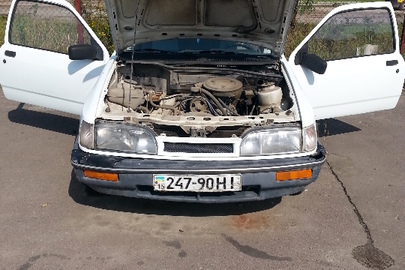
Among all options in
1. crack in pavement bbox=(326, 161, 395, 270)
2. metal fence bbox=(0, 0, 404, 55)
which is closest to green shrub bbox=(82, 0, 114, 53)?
metal fence bbox=(0, 0, 404, 55)

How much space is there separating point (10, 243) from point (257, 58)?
8.94ft

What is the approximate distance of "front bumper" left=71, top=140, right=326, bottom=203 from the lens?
3.63 metres

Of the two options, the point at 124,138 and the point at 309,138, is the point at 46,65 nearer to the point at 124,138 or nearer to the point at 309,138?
the point at 124,138

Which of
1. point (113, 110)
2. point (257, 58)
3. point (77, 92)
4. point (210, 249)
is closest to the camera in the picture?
point (210, 249)

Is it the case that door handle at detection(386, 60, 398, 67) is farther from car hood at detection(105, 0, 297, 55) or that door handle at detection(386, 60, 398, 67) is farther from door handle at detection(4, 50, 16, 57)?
door handle at detection(4, 50, 16, 57)

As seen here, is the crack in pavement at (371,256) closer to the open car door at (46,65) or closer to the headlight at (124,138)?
the headlight at (124,138)

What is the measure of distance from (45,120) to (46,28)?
115cm

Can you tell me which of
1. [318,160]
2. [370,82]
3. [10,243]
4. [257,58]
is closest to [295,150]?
[318,160]

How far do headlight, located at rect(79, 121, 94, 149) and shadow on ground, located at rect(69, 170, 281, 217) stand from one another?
69 centimetres

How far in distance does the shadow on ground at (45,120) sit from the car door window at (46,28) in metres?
1.00

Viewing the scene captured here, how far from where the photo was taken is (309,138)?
388 centimetres

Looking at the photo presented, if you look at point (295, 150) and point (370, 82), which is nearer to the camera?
point (295, 150)

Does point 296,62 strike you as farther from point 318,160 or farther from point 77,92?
point 77,92

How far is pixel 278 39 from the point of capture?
4.91m
